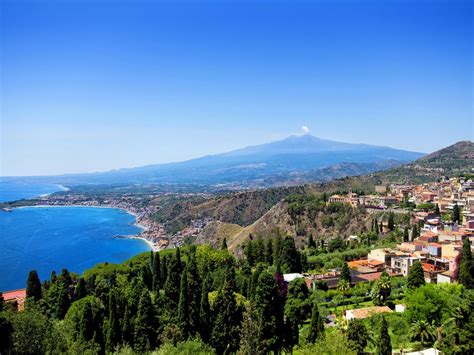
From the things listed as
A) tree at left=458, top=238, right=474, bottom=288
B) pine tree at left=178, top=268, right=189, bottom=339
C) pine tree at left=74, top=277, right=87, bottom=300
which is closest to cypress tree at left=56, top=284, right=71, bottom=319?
pine tree at left=74, top=277, right=87, bottom=300

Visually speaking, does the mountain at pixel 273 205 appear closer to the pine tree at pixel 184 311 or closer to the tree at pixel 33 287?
the tree at pixel 33 287

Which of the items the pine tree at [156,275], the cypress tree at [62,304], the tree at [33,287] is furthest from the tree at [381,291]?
the tree at [33,287]

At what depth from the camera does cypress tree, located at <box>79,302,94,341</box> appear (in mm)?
21516

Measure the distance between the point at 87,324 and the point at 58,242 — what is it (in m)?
84.2

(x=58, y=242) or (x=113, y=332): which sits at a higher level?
(x=113, y=332)

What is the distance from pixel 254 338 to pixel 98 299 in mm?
16259

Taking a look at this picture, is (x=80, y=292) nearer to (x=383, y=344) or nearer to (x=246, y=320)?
(x=246, y=320)

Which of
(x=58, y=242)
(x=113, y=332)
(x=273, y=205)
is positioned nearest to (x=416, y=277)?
(x=113, y=332)

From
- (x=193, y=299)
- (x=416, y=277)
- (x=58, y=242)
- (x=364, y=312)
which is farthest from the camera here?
(x=58, y=242)

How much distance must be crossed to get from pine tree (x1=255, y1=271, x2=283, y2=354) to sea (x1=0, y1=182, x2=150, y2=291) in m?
54.7

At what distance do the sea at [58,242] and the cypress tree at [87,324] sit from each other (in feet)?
156

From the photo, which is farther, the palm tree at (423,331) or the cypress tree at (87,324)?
the cypress tree at (87,324)

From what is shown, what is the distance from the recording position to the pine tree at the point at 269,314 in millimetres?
19688

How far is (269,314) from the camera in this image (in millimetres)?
20219
